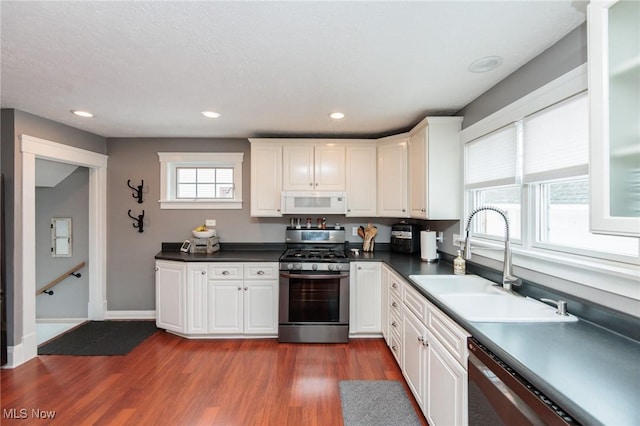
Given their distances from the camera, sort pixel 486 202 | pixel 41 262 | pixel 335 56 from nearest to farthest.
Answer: pixel 335 56, pixel 486 202, pixel 41 262

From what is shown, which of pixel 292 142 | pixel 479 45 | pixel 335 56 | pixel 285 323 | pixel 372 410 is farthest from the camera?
pixel 292 142

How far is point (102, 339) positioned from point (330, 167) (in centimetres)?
321

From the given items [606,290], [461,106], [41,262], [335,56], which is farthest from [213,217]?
[606,290]

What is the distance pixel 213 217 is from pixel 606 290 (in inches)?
144

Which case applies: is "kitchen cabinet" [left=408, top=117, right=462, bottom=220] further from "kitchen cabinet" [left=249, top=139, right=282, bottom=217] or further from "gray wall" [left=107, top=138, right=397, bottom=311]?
"kitchen cabinet" [left=249, top=139, right=282, bottom=217]

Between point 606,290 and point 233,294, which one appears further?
point 233,294

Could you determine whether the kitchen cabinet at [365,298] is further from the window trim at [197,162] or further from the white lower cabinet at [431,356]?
the window trim at [197,162]

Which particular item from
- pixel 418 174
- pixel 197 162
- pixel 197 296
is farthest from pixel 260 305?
pixel 418 174

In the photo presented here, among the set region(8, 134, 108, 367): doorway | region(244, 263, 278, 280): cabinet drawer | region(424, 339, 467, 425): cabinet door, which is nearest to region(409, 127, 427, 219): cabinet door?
region(424, 339, 467, 425): cabinet door

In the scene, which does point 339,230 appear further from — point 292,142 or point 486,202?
point 486,202

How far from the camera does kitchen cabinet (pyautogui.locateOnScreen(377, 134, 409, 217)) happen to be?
3.15 meters

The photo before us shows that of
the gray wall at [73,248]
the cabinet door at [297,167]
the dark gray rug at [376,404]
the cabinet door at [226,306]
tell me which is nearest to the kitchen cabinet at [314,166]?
the cabinet door at [297,167]

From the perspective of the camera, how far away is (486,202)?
2395mm

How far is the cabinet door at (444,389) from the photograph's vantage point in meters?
1.38
